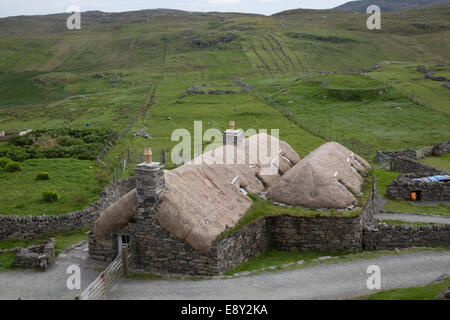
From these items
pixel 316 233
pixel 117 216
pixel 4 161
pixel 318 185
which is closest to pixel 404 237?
pixel 316 233

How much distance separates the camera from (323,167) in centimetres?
2419

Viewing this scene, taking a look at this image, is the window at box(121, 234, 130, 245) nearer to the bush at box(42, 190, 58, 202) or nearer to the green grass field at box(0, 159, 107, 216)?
the green grass field at box(0, 159, 107, 216)

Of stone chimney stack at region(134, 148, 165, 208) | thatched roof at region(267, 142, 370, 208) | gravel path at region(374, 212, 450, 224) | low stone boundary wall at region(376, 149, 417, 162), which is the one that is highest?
stone chimney stack at region(134, 148, 165, 208)

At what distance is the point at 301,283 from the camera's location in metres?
17.5

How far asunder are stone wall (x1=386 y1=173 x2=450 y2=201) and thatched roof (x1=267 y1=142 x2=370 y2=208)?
20.3 ft

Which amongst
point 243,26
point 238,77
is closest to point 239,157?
point 238,77

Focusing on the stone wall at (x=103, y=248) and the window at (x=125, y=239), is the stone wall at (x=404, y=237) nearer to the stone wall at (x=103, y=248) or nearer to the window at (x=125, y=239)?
the window at (x=125, y=239)

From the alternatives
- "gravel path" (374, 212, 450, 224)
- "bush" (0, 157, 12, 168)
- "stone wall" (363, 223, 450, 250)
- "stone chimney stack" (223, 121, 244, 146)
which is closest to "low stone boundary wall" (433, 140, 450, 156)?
"gravel path" (374, 212, 450, 224)

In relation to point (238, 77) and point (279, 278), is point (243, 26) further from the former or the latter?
point (279, 278)

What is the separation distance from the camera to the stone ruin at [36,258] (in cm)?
2058

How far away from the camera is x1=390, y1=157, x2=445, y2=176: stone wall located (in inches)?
1425

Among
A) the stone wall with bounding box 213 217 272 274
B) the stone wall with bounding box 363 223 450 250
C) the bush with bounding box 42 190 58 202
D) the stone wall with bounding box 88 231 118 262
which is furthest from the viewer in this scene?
the bush with bounding box 42 190 58 202

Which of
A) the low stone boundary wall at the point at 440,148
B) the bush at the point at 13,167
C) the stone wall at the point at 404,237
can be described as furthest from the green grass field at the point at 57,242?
the low stone boundary wall at the point at 440,148

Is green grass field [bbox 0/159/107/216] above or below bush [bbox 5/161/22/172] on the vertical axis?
below
